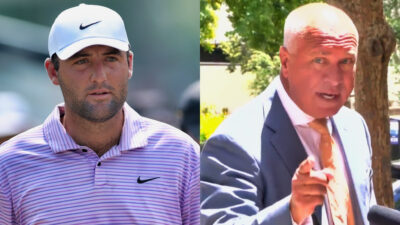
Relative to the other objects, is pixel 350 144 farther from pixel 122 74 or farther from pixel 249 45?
pixel 122 74

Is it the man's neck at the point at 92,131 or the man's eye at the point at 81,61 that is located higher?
the man's eye at the point at 81,61

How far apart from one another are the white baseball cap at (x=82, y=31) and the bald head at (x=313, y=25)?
0.66m

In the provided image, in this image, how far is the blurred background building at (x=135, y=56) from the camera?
205cm

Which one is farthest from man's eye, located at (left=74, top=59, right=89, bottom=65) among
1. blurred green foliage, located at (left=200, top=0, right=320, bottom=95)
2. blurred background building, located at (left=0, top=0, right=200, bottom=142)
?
blurred green foliage, located at (left=200, top=0, right=320, bottom=95)

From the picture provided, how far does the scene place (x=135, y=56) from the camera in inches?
86.1

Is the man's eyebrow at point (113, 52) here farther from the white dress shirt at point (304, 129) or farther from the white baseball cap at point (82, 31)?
the white dress shirt at point (304, 129)

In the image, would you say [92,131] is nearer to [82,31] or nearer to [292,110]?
[82,31]

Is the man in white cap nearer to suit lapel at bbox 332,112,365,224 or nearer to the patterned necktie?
the patterned necktie

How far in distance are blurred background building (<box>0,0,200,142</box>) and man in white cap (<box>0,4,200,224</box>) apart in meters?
0.04

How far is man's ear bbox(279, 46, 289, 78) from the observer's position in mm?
2434

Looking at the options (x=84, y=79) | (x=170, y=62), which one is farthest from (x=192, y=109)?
(x=84, y=79)

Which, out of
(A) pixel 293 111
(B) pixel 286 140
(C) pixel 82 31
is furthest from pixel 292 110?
(C) pixel 82 31

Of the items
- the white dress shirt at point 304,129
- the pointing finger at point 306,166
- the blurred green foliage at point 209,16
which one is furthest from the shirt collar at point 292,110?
the blurred green foliage at point 209,16

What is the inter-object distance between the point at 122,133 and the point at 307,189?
726 millimetres
